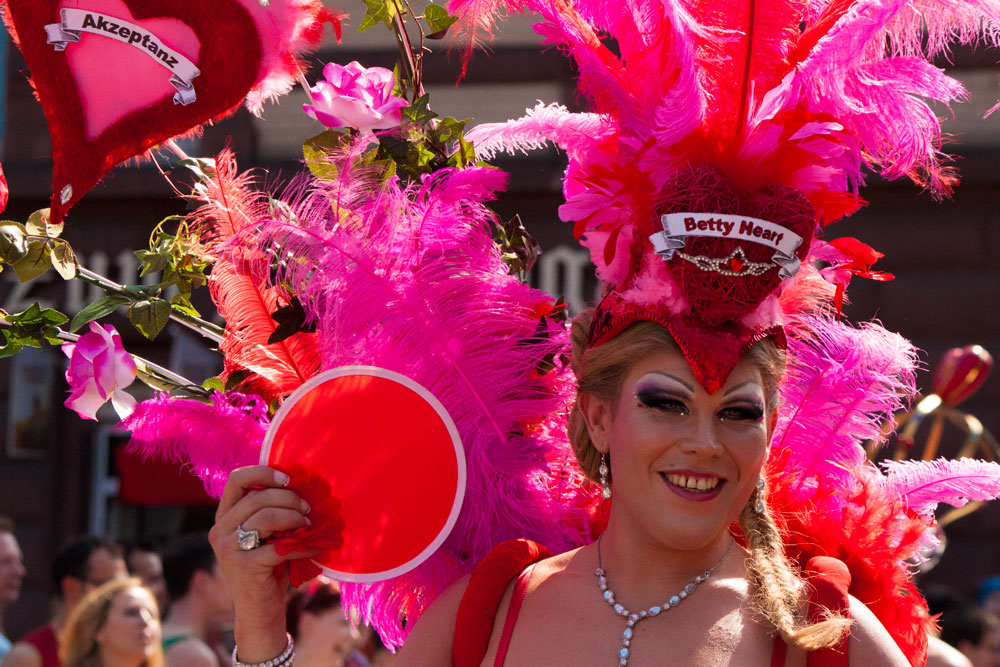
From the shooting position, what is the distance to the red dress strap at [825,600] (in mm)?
1610

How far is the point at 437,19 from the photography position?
6.93 ft

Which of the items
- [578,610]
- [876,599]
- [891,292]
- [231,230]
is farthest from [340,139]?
[891,292]

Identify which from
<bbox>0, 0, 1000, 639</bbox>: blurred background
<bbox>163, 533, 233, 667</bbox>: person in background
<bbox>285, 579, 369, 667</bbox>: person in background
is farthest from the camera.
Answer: <bbox>0, 0, 1000, 639</bbox>: blurred background

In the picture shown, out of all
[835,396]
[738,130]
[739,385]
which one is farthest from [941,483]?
[738,130]

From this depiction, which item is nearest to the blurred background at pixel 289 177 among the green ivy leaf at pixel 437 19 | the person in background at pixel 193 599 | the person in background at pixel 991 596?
the person in background at pixel 991 596

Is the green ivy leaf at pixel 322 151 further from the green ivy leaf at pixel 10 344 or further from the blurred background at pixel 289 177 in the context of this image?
the blurred background at pixel 289 177

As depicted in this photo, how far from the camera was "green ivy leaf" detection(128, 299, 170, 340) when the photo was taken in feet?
6.51

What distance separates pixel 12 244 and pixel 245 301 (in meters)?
0.42

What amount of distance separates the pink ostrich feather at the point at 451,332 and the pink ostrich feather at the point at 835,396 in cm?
39

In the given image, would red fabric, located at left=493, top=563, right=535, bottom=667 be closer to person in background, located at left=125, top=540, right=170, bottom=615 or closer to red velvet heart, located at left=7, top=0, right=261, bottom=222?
red velvet heart, located at left=7, top=0, right=261, bottom=222

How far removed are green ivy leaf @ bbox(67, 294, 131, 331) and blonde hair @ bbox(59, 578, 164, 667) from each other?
185 cm

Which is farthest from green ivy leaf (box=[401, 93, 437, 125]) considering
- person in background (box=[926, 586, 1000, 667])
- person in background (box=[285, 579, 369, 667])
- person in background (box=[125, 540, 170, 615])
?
person in background (box=[125, 540, 170, 615])

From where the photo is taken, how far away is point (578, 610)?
1.76 metres

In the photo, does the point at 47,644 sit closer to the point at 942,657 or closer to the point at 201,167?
the point at 201,167
